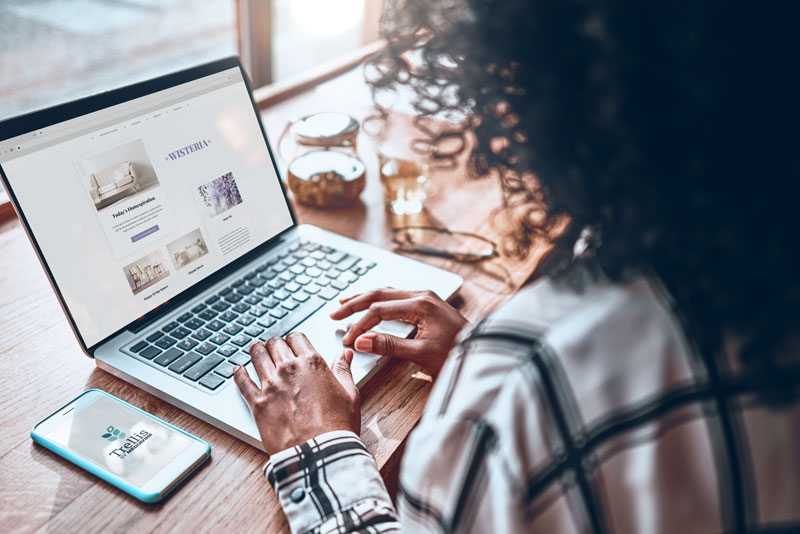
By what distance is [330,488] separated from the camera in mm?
619

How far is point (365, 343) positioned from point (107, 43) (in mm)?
3497

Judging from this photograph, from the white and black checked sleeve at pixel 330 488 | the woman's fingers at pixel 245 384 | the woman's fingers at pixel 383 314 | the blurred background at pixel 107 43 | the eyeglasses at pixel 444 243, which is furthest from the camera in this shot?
the blurred background at pixel 107 43

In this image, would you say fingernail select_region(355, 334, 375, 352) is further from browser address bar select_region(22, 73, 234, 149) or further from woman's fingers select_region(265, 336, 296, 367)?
browser address bar select_region(22, 73, 234, 149)

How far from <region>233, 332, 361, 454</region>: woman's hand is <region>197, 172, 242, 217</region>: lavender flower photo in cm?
24

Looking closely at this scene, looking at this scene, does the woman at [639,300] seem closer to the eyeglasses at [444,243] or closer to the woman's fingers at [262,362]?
the woman's fingers at [262,362]

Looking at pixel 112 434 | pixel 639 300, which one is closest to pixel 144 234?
pixel 112 434

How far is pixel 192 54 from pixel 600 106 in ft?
12.3

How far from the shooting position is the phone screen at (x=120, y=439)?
643 mm

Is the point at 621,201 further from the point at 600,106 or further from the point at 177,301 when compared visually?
the point at 177,301

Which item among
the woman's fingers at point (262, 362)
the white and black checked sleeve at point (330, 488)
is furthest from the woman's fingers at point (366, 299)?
the white and black checked sleeve at point (330, 488)

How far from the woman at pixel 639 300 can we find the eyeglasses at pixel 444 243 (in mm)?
570

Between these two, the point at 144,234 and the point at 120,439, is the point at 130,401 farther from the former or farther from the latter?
the point at 144,234

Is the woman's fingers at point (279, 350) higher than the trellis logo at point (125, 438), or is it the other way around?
the woman's fingers at point (279, 350)

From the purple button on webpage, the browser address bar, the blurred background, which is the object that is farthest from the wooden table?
the blurred background
